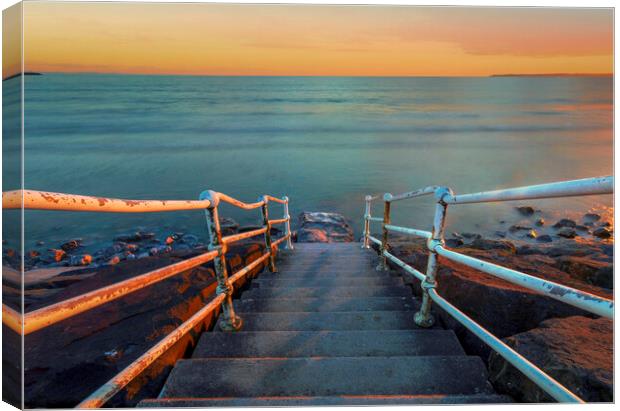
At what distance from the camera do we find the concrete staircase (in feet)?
5.14

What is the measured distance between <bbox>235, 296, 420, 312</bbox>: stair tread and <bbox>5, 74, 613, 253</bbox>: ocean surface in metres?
3.22

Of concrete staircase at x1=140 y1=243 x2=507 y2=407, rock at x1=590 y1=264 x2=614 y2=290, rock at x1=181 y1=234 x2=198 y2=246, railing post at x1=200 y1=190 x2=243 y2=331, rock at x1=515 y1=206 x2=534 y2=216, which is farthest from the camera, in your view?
rock at x1=515 y1=206 x2=534 y2=216

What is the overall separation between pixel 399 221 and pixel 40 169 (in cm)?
1689

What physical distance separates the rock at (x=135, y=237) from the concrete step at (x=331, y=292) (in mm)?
6051

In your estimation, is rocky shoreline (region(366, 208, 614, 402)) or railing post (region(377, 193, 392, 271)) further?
railing post (region(377, 193, 392, 271))

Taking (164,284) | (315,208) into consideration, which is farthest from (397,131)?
(164,284)

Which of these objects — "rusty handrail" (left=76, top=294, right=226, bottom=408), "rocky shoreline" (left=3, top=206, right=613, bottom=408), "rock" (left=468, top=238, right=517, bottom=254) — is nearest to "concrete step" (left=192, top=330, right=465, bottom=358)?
"rocky shoreline" (left=3, top=206, right=613, bottom=408)

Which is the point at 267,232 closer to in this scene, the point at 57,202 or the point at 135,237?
the point at 57,202

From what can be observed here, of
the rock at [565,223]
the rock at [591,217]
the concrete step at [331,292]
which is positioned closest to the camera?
the concrete step at [331,292]

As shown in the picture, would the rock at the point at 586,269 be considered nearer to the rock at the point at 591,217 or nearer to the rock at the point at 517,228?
the rock at the point at 517,228

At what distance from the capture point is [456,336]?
201cm

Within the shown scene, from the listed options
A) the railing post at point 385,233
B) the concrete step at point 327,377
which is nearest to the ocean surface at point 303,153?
the railing post at point 385,233

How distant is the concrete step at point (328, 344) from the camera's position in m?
1.94

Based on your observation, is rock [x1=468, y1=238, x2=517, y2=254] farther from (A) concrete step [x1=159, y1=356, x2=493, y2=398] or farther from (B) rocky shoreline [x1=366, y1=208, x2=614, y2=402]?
(A) concrete step [x1=159, y1=356, x2=493, y2=398]
